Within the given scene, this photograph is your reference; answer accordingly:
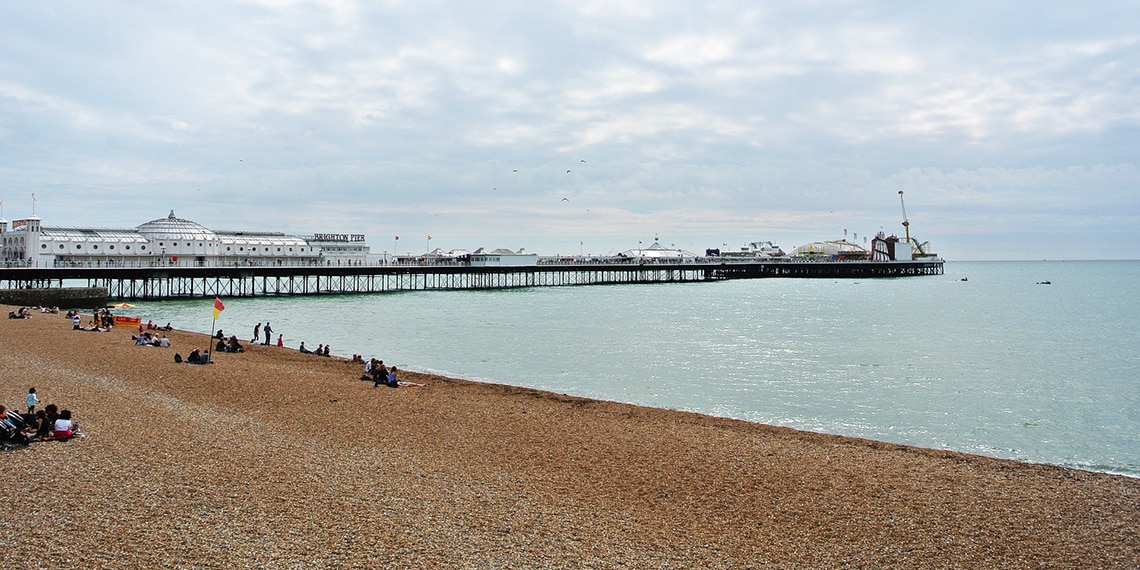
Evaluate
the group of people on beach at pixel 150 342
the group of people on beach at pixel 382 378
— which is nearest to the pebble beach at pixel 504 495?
the group of people on beach at pixel 382 378

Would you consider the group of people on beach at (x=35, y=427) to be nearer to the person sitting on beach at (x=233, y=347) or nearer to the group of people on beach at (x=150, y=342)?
the person sitting on beach at (x=233, y=347)

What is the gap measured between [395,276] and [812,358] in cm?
5748

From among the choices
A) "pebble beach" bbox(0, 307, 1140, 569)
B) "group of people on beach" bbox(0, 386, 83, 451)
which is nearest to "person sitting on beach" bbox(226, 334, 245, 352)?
"pebble beach" bbox(0, 307, 1140, 569)

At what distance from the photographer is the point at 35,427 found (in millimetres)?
9844

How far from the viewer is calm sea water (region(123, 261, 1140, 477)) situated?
49.9 feet

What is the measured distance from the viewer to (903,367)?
77.3ft

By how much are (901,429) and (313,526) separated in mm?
11652

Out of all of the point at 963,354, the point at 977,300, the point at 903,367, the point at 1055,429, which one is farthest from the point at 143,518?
the point at 977,300

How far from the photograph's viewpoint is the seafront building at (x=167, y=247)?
48.4 meters

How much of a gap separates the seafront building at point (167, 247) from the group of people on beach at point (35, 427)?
1719 inches

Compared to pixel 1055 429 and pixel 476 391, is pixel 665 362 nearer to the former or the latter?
pixel 476 391

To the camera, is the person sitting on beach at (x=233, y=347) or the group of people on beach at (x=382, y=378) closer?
the group of people on beach at (x=382, y=378)

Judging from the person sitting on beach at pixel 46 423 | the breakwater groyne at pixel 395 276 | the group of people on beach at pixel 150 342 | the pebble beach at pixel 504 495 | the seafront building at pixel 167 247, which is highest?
the seafront building at pixel 167 247

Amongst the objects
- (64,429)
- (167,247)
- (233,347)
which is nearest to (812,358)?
(233,347)
